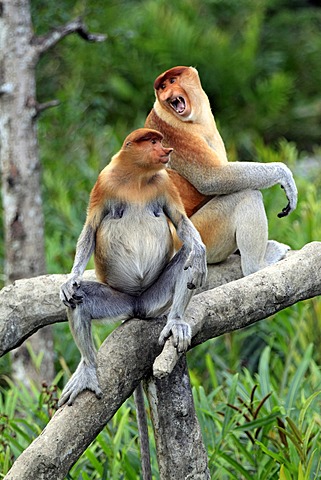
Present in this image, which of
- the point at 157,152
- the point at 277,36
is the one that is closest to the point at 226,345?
the point at 157,152

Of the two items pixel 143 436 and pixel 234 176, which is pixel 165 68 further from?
pixel 143 436

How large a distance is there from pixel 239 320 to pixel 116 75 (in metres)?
7.29

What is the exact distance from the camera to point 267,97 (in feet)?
30.4

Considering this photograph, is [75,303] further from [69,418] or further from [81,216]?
[81,216]

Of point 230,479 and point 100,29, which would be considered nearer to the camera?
point 230,479

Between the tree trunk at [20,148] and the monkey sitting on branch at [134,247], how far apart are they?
1.68 metres

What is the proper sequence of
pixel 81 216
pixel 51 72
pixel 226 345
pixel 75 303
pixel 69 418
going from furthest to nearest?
pixel 51 72 < pixel 81 216 < pixel 226 345 < pixel 75 303 < pixel 69 418

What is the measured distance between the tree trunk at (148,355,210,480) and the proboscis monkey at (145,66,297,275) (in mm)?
736

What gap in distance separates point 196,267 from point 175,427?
1.72 feet

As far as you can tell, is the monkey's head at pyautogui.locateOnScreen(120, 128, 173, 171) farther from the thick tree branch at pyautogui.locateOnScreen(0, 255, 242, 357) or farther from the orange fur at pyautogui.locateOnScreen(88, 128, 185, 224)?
the thick tree branch at pyautogui.locateOnScreen(0, 255, 242, 357)

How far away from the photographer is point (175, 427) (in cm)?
262

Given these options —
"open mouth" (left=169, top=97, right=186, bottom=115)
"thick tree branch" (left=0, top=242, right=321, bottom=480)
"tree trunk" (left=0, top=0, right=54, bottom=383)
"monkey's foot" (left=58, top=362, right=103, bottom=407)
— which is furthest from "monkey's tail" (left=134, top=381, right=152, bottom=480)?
"tree trunk" (left=0, top=0, right=54, bottom=383)

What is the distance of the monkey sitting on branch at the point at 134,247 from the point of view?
2.56 meters

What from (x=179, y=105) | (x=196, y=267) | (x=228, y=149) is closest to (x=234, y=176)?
(x=179, y=105)
